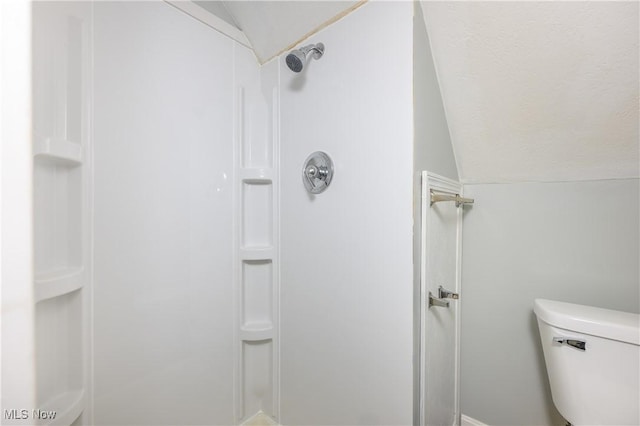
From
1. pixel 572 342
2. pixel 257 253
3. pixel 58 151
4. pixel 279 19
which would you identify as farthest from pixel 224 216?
pixel 572 342

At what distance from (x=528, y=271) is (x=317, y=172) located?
1.03 m

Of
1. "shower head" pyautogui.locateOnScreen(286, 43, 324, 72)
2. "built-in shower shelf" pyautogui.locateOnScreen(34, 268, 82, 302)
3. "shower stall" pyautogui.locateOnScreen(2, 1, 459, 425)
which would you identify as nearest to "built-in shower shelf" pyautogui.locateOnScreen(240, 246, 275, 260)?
"shower stall" pyautogui.locateOnScreen(2, 1, 459, 425)

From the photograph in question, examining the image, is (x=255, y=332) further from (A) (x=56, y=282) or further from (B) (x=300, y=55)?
(B) (x=300, y=55)

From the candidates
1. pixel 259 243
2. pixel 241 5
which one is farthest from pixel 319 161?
pixel 241 5

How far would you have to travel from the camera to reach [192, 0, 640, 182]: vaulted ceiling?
31.6 inches

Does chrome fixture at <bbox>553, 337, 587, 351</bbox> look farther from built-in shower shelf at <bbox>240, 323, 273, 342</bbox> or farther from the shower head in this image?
the shower head

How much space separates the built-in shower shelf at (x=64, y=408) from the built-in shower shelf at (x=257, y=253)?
0.70m

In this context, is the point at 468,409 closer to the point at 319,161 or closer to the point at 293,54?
the point at 319,161

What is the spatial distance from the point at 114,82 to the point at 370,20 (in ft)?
3.04

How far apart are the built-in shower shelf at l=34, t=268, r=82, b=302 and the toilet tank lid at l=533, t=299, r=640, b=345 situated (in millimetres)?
1577

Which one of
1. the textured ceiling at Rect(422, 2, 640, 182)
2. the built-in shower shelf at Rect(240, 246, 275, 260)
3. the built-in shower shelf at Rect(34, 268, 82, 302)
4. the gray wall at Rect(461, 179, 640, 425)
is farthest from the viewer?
the built-in shower shelf at Rect(240, 246, 275, 260)

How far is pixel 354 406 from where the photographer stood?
1.06 m

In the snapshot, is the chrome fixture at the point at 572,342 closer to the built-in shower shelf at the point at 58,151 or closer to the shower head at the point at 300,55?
the shower head at the point at 300,55

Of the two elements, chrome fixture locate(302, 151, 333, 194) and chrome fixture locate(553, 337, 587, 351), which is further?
chrome fixture locate(302, 151, 333, 194)
